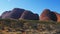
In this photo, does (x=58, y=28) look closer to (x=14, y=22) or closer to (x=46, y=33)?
(x=46, y=33)

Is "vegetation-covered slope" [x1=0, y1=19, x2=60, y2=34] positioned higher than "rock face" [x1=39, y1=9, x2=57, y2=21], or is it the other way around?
"rock face" [x1=39, y1=9, x2=57, y2=21]

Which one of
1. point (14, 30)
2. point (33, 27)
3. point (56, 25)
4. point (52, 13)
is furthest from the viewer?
point (52, 13)

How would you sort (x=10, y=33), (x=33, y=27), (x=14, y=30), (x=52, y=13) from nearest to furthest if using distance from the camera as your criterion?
(x=10, y=33), (x=14, y=30), (x=33, y=27), (x=52, y=13)

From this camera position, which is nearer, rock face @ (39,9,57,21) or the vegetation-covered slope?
the vegetation-covered slope

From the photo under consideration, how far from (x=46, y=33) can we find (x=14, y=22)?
6.59 m

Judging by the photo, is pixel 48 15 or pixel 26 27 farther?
pixel 48 15

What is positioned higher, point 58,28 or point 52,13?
point 52,13

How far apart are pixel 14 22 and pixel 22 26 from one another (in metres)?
1.71

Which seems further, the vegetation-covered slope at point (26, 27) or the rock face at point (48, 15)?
the rock face at point (48, 15)

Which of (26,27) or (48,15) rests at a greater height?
(48,15)

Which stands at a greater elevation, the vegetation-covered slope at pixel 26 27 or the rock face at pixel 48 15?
the rock face at pixel 48 15

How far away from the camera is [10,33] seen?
26.7m

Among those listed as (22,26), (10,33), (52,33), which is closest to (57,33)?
(52,33)

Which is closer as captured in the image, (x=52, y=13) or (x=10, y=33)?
(x=10, y=33)
